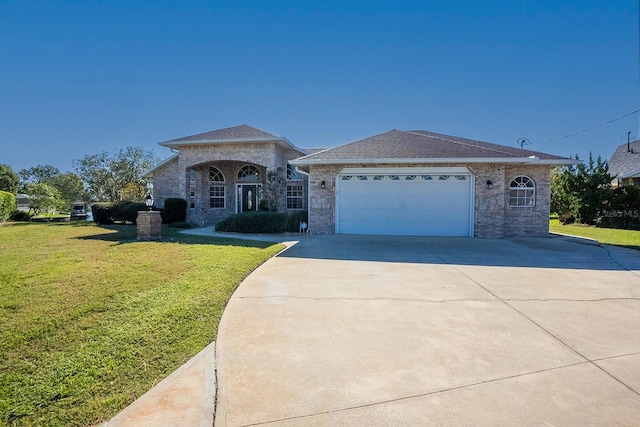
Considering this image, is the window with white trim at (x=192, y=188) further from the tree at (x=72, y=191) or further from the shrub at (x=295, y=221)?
Answer: the tree at (x=72, y=191)

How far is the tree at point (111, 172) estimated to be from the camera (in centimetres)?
2623

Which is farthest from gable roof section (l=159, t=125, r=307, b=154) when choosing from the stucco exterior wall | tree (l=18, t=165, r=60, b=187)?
tree (l=18, t=165, r=60, b=187)

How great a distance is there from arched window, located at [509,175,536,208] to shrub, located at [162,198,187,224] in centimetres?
1603

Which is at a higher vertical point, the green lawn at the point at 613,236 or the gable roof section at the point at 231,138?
the gable roof section at the point at 231,138

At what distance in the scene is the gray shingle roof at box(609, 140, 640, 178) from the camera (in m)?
21.9

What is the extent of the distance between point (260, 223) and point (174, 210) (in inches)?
236

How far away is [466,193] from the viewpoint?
12.3 meters

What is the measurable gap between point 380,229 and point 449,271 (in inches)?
240

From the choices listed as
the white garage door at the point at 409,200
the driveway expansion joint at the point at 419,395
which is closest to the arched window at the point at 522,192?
the white garage door at the point at 409,200

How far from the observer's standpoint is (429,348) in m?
3.21

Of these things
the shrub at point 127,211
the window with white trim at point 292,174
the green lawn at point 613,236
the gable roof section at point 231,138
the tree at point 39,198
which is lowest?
the green lawn at point 613,236

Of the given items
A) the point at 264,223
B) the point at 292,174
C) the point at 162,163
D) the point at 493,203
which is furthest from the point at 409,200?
the point at 162,163

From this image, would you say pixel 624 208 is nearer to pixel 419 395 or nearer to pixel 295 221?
pixel 295 221

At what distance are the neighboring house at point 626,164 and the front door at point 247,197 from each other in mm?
23575
